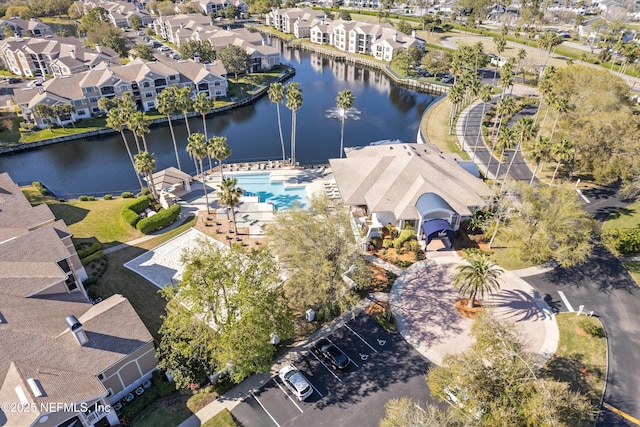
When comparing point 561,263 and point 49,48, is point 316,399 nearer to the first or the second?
point 561,263

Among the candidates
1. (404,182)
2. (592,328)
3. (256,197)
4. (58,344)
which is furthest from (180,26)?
(592,328)

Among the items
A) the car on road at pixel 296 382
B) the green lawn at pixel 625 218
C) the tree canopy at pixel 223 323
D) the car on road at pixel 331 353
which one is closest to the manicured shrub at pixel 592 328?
the green lawn at pixel 625 218

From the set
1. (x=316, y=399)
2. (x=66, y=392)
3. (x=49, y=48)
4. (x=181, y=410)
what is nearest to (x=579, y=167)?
(x=316, y=399)

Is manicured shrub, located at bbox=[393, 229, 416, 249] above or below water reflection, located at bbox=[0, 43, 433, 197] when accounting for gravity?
above

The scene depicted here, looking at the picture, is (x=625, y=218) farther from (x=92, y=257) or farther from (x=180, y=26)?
(x=180, y=26)

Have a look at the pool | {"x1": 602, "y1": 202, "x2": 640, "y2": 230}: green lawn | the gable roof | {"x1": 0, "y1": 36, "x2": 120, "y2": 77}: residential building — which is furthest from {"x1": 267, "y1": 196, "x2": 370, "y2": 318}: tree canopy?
{"x1": 0, "y1": 36, "x2": 120, "y2": 77}: residential building

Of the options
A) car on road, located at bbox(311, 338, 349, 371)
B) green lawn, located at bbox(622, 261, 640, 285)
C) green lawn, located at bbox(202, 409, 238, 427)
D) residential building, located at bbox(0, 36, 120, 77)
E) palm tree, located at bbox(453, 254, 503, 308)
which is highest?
residential building, located at bbox(0, 36, 120, 77)

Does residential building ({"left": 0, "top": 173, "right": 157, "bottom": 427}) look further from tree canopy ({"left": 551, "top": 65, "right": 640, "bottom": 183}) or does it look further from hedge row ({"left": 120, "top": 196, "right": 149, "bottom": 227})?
tree canopy ({"left": 551, "top": 65, "right": 640, "bottom": 183})
